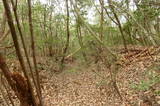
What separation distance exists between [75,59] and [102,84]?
736cm

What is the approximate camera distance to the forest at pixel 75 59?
→ 384 cm

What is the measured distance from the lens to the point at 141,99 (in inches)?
214

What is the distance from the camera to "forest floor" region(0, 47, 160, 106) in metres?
5.46

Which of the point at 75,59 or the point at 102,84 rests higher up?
the point at 102,84

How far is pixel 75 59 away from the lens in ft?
53.0

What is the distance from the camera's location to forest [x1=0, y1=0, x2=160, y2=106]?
384 centimetres

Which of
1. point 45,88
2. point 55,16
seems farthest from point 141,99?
point 55,16

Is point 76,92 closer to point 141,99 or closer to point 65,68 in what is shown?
Result: point 141,99

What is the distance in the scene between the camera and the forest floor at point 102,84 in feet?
17.9

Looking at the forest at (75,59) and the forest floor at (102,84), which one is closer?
the forest at (75,59)

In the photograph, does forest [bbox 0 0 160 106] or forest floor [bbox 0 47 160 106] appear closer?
forest [bbox 0 0 160 106]

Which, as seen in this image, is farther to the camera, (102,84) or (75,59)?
(75,59)

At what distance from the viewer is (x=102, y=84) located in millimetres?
8930

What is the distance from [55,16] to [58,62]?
3.14 metres
